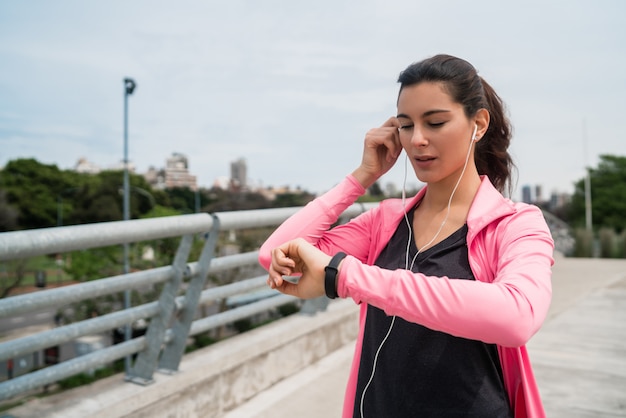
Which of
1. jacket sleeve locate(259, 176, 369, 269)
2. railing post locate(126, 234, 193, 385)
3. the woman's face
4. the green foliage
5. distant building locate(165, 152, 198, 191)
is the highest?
distant building locate(165, 152, 198, 191)

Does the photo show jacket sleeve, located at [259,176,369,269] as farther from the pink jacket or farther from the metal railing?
the metal railing

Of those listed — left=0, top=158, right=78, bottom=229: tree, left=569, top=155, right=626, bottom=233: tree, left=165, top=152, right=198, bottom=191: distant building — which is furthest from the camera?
left=0, top=158, right=78, bottom=229: tree

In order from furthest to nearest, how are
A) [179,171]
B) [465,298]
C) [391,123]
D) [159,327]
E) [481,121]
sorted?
[179,171] → [159,327] → [391,123] → [481,121] → [465,298]

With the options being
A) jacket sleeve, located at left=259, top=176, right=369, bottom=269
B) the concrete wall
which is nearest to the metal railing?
the concrete wall

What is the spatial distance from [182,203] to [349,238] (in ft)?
246

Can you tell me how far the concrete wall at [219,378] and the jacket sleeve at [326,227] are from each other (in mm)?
1612

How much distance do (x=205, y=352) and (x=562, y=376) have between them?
2720 mm

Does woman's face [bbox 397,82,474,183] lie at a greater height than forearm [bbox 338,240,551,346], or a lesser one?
greater

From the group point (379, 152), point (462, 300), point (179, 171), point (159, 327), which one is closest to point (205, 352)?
point (159, 327)

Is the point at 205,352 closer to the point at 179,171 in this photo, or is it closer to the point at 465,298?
the point at 465,298

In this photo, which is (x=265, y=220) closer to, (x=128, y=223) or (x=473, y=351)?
(x=128, y=223)

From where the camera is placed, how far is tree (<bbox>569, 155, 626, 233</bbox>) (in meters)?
68.9

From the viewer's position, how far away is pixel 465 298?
1201 mm

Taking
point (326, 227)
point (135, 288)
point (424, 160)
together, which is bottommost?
point (135, 288)
